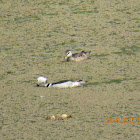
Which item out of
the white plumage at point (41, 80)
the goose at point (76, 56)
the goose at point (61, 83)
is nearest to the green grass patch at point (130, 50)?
the goose at point (76, 56)

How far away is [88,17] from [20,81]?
15.4 feet

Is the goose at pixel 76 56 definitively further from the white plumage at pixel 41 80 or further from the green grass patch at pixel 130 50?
the white plumage at pixel 41 80

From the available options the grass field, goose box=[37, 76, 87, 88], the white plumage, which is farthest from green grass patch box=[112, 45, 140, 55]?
the white plumage

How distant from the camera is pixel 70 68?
798 centimetres

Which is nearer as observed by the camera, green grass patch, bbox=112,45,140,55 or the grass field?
the grass field

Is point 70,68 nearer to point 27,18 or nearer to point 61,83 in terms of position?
point 61,83

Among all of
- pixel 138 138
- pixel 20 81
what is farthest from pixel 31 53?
pixel 138 138

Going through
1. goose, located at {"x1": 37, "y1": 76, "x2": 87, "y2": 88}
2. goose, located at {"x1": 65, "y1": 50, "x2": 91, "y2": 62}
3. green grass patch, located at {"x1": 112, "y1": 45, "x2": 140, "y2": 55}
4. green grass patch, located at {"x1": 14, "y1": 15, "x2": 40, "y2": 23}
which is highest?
goose, located at {"x1": 37, "y1": 76, "x2": 87, "y2": 88}

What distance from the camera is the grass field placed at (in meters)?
5.40

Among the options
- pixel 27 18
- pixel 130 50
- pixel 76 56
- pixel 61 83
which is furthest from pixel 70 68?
pixel 27 18

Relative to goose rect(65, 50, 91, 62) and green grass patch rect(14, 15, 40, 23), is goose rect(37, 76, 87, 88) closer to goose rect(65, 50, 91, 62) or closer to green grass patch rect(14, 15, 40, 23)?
goose rect(65, 50, 91, 62)

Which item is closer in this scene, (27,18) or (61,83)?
(61,83)

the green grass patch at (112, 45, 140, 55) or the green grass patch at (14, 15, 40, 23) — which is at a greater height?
the green grass patch at (112, 45, 140, 55)

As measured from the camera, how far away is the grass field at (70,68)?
5.40m
